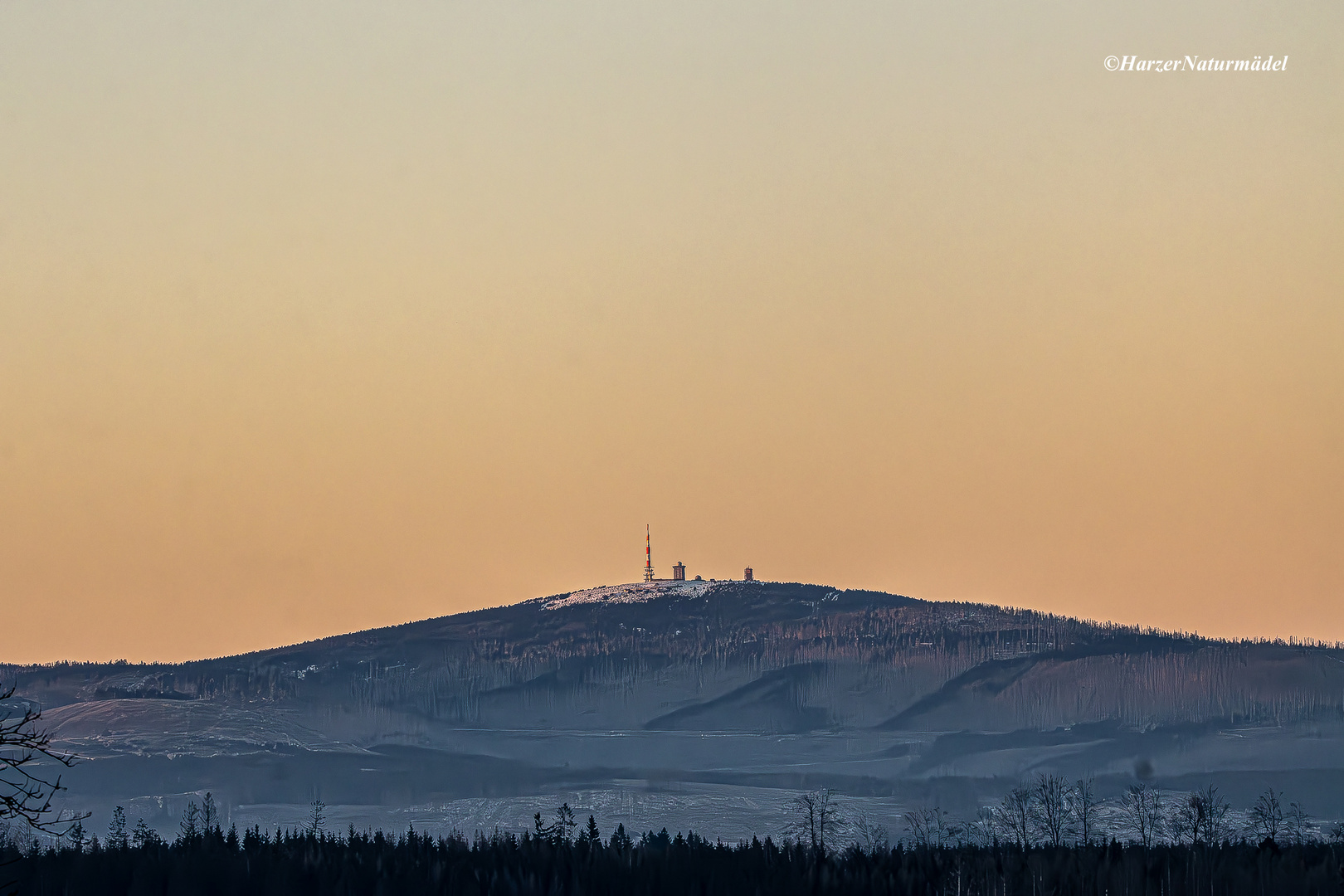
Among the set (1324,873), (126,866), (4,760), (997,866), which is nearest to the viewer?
(4,760)

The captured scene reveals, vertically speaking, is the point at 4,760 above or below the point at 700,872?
above

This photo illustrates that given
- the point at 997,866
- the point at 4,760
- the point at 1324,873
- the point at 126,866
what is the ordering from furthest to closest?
the point at 126,866
the point at 997,866
the point at 1324,873
the point at 4,760

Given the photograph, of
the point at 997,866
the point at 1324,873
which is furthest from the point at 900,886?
the point at 1324,873

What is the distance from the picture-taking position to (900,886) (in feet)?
171

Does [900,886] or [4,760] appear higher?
[4,760]

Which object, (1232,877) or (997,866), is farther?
(997,866)

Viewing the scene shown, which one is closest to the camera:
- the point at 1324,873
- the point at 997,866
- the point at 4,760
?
the point at 4,760

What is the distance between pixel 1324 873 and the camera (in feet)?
165

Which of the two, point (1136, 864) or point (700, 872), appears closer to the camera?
point (1136, 864)

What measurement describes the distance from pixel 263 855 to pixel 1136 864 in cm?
3239

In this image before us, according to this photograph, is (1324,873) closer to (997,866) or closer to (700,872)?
(997,866)

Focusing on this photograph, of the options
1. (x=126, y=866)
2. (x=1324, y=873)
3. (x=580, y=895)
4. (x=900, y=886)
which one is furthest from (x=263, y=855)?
(x=1324, y=873)

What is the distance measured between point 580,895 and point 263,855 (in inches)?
687

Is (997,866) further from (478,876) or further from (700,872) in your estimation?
(478,876)
